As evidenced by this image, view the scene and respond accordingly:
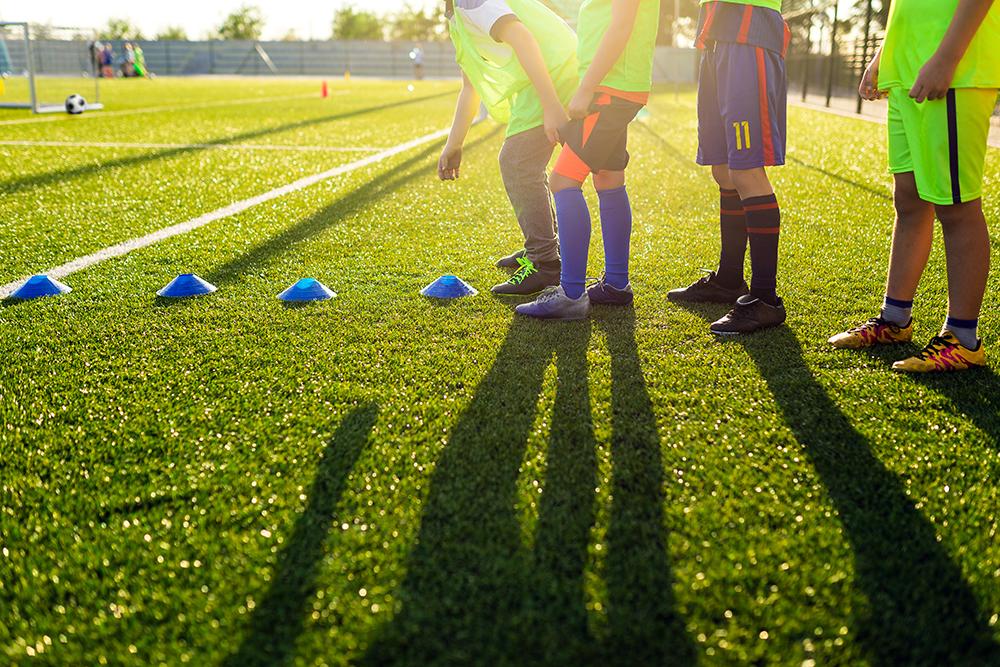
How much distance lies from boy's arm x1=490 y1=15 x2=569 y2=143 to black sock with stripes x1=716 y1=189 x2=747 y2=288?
853 millimetres

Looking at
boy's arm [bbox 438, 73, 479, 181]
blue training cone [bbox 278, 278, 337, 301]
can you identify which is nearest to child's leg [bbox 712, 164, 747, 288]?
boy's arm [bbox 438, 73, 479, 181]

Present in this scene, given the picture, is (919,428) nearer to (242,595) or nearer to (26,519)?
(242,595)

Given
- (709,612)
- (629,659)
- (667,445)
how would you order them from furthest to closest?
(667,445) → (709,612) → (629,659)

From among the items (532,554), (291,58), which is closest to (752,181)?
(532,554)

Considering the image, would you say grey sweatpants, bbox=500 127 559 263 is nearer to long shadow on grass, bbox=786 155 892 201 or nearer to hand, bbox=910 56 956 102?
hand, bbox=910 56 956 102

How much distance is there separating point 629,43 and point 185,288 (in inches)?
→ 86.1

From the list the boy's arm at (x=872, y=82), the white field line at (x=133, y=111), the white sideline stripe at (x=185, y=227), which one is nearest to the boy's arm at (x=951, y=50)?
the boy's arm at (x=872, y=82)

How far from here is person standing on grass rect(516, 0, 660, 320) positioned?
10.3 ft

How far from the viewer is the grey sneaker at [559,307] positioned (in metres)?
3.40

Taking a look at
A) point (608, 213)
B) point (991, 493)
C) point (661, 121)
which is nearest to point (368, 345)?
point (608, 213)

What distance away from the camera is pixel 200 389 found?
104 inches

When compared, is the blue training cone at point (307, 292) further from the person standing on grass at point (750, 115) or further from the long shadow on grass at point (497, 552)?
the person standing on grass at point (750, 115)

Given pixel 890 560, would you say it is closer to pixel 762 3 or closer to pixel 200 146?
pixel 762 3

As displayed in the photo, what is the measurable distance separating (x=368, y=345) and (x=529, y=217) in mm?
1227
